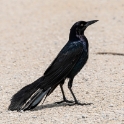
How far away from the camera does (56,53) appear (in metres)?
14.1

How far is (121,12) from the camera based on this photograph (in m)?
20.2

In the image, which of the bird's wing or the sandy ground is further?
the bird's wing

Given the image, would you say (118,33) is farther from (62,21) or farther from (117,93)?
(117,93)

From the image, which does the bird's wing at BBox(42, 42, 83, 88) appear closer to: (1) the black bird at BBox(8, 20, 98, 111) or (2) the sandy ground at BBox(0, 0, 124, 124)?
(1) the black bird at BBox(8, 20, 98, 111)

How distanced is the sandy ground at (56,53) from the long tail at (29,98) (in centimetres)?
12

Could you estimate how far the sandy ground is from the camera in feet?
26.8

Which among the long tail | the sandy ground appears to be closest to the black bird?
the long tail

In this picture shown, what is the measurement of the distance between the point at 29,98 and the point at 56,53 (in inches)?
220

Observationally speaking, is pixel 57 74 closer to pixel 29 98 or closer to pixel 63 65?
pixel 63 65

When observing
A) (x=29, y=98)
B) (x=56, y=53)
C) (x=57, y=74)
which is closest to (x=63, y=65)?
(x=57, y=74)

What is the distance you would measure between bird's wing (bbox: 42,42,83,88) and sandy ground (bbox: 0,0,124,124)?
0.39 meters

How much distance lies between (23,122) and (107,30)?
383 inches

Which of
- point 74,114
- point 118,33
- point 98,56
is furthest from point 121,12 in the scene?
point 74,114

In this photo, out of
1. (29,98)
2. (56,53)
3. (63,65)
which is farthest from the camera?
(56,53)
